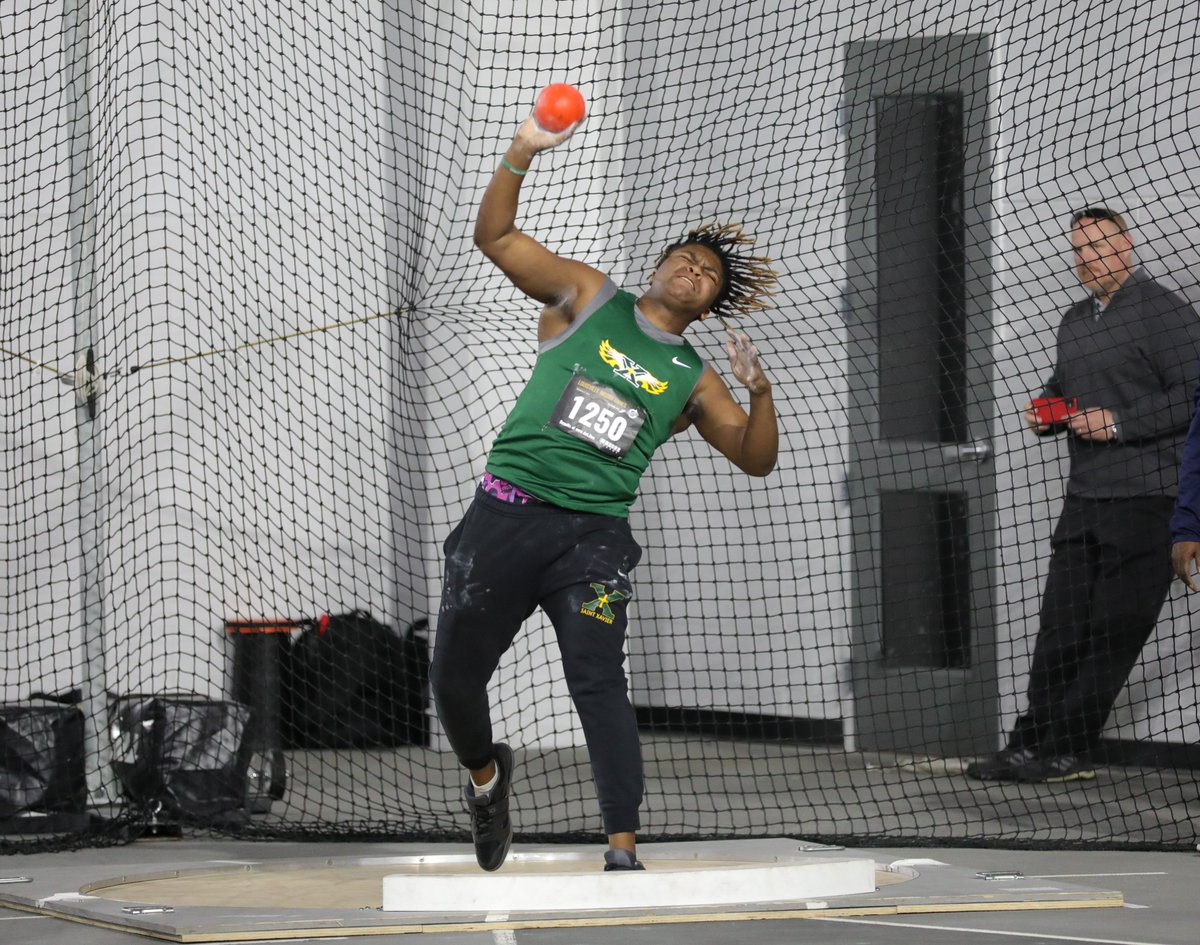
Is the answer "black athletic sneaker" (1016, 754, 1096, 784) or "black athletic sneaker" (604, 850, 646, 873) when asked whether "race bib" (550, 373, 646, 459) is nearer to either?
"black athletic sneaker" (604, 850, 646, 873)

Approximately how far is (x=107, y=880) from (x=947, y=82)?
411 cm

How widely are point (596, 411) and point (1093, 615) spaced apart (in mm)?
2642

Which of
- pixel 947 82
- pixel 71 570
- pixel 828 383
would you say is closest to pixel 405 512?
pixel 71 570

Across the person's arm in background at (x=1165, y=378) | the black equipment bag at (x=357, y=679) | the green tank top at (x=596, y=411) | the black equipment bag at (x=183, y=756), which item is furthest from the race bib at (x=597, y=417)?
the black equipment bag at (x=357, y=679)

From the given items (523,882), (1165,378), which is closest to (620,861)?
(523,882)

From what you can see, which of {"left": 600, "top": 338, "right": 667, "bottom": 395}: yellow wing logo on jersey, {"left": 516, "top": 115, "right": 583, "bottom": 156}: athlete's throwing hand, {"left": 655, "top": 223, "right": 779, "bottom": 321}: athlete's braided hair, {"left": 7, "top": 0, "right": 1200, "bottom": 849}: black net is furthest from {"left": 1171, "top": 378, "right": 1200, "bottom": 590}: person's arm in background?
{"left": 516, "top": 115, "right": 583, "bottom": 156}: athlete's throwing hand

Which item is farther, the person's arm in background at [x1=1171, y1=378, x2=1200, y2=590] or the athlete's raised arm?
the person's arm in background at [x1=1171, y1=378, x2=1200, y2=590]

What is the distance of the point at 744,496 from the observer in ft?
21.5

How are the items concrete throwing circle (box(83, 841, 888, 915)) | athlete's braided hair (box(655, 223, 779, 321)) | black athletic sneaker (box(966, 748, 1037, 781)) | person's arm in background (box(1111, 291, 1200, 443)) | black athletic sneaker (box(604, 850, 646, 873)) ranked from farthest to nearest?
black athletic sneaker (box(966, 748, 1037, 781)) < person's arm in background (box(1111, 291, 1200, 443)) < athlete's braided hair (box(655, 223, 779, 321)) < black athletic sneaker (box(604, 850, 646, 873)) < concrete throwing circle (box(83, 841, 888, 915))

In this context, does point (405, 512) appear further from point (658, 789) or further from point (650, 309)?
point (650, 309)

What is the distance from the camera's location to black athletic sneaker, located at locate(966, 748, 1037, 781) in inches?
208

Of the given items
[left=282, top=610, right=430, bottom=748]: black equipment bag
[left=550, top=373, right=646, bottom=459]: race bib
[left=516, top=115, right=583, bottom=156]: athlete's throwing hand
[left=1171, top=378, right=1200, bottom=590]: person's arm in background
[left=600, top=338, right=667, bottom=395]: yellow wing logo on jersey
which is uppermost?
[left=516, top=115, right=583, bottom=156]: athlete's throwing hand

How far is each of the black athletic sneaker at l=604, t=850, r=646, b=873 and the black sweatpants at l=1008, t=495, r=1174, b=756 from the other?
2.35 meters

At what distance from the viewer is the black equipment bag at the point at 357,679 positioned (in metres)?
6.44
